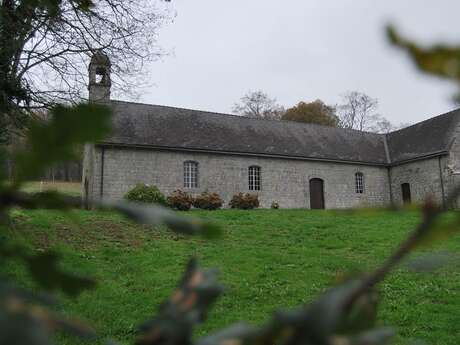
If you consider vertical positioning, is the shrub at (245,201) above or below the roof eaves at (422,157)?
below

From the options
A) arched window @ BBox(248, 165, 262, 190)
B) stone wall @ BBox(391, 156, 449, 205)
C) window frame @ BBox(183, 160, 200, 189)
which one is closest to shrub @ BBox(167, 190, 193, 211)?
window frame @ BBox(183, 160, 200, 189)

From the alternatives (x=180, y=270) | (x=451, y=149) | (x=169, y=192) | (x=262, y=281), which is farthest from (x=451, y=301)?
(x=451, y=149)

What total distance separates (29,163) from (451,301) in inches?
325

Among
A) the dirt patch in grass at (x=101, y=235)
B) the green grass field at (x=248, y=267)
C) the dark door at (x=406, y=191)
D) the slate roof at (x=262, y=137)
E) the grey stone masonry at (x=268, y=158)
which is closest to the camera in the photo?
the green grass field at (x=248, y=267)

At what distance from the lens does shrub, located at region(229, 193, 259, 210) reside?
852 inches

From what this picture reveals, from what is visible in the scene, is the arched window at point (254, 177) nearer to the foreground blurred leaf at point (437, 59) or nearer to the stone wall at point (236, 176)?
the stone wall at point (236, 176)

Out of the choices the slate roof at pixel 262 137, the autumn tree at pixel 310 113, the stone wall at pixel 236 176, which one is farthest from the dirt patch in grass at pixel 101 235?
the autumn tree at pixel 310 113

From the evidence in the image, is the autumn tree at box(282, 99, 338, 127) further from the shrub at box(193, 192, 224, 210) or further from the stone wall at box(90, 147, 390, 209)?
the shrub at box(193, 192, 224, 210)

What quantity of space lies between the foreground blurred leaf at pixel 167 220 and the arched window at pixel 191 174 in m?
21.7

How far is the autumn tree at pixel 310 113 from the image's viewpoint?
4322cm

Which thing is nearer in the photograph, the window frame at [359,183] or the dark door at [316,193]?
the dark door at [316,193]

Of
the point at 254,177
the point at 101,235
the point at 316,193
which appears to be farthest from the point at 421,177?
the point at 101,235

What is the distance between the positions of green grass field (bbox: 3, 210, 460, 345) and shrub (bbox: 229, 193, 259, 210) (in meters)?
6.09

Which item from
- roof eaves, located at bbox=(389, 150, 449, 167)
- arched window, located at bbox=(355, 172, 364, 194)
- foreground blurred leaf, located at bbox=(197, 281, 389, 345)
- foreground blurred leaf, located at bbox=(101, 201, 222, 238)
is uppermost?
roof eaves, located at bbox=(389, 150, 449, 167)
